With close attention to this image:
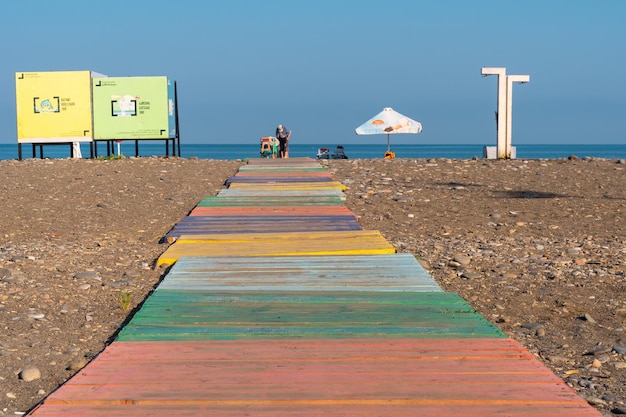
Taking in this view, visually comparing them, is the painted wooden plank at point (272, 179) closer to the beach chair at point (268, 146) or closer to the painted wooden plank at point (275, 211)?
the painted wooden plank at point (275, 211)

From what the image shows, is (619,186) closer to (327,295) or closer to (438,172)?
(438,172)

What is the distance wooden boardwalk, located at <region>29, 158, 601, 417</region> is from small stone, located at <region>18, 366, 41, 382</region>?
41cm

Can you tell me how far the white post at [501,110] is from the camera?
18856 mm

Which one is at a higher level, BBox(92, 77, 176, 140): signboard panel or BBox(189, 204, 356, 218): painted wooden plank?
BBox(92, 77, 176, 140): signboard panel

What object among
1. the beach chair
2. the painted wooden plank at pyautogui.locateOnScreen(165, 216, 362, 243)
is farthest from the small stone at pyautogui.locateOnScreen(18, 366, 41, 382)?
the beach chair

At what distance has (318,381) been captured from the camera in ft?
13.1

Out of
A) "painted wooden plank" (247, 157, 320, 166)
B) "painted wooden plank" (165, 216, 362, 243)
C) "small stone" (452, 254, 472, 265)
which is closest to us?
"small stone" (452, 254, 472, 265)

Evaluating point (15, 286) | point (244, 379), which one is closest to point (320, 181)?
point (15, 286)

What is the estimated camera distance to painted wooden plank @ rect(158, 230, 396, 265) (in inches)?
303

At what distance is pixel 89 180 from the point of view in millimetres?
14734

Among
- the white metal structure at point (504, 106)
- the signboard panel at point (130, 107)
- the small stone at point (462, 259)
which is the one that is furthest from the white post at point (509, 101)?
the small stone at point (462, 259)

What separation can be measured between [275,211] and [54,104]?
488 inches

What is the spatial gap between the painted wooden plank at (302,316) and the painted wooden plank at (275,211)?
4.51m

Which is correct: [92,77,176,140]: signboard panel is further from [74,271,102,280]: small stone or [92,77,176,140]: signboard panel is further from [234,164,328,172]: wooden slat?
[74,271,102,280]: small stone
